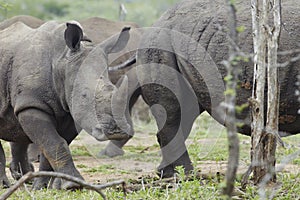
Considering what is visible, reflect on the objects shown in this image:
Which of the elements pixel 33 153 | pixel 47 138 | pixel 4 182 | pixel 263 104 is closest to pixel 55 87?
pixel 47 138

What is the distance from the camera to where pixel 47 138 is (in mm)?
6066

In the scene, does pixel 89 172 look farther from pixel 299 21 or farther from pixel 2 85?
pixel 299 21

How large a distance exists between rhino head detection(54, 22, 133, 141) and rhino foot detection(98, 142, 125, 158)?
3155mm

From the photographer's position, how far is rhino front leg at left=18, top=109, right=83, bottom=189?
6.06 metres

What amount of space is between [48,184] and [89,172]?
4.82ft

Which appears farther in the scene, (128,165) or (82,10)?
(82,10)

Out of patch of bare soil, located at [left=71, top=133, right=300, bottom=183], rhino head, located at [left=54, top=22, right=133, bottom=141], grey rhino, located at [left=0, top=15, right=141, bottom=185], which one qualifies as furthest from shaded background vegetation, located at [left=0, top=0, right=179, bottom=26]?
rhino head, located at [left=54, top=22, right=133, bottom=141]

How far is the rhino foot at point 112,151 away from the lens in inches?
368

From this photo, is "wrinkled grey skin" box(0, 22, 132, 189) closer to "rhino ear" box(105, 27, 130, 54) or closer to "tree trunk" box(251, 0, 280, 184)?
"rhino ear" box(105, 27, 130, 54)

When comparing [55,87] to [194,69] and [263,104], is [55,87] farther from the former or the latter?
[263,104]

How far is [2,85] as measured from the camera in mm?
6359

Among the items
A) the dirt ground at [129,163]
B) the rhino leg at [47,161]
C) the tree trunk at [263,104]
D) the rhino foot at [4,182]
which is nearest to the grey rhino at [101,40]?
the dirt ground at [129,163]

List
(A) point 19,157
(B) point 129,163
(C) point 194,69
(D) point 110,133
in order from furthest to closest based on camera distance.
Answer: (B) point 129,163 → (A) point 19,157 → (C) point 194,69 → (D) point 110,133

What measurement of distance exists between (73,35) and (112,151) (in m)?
3.48
